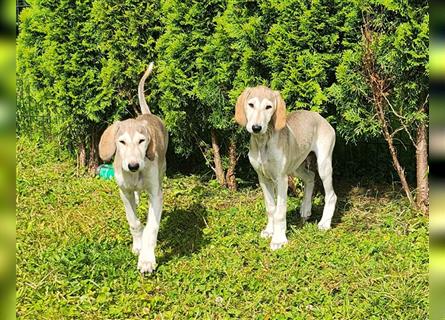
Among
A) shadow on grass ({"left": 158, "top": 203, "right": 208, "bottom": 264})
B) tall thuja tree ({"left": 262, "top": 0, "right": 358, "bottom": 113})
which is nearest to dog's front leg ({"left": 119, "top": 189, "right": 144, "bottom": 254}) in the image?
shadow on grass ({"left": 158, "top": 203, "right": 208, "bottom": 264})

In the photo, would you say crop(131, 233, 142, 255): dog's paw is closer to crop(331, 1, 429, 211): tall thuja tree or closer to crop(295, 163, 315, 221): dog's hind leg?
crop(295, 163, 315, 221): dog's hind leg

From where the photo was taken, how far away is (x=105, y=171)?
8891 millimetres


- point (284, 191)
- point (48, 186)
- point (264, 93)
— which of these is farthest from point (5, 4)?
point (48, 186)

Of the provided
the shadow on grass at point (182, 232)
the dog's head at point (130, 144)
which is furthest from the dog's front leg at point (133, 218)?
the dog's head at point (130, 144)

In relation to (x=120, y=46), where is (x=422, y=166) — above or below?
below

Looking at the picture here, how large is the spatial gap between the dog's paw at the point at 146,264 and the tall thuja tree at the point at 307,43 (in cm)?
290

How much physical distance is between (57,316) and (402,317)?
2.99 m

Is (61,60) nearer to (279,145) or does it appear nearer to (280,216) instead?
(279,145)

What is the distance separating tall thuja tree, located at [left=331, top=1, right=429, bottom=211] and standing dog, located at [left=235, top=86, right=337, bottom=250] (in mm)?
501

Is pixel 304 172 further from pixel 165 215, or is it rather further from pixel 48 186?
pixel 48 186

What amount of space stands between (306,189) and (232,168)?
5.01ft

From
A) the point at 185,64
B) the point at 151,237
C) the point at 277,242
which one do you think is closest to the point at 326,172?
the point at 277,242

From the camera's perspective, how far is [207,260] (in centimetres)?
593

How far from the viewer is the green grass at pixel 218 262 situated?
16.2 feet
